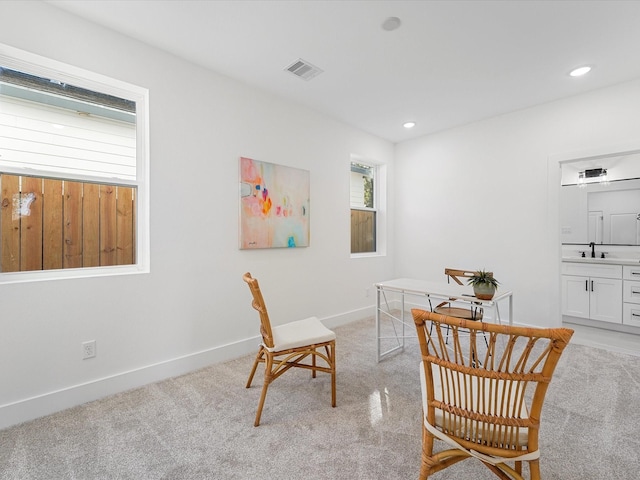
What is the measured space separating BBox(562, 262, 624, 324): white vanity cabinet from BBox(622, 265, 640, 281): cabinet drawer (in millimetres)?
41

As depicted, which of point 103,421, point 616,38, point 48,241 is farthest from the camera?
point 616,38

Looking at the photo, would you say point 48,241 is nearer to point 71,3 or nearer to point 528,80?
point 71,3

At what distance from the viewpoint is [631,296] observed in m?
3.43

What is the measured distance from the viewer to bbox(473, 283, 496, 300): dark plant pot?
7.19 feet

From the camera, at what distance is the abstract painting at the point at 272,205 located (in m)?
2.90

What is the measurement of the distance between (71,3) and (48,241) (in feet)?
5.10

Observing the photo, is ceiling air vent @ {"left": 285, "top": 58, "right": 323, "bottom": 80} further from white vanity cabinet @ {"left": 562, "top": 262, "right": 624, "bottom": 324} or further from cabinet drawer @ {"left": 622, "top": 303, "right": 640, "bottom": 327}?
cabinet drawer @ {"left": 622, "top": 303, "right": 640, "bottom": 327}

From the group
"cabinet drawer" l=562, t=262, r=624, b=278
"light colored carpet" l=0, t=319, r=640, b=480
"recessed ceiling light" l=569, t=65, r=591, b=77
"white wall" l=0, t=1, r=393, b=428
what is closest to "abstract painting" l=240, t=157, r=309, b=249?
"white wall" l=0, t=1, r=393, b=428

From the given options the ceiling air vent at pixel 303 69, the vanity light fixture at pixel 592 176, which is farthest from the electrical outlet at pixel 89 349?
the vanity light fixture at pixel 592 176

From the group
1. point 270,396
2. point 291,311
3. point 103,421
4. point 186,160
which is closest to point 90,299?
point 103,421

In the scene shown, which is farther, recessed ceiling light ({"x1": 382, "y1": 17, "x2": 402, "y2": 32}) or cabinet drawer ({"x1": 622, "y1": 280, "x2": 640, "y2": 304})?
cabinet drawer ({"x1": 622, "y1": 280, "x2": 640, "y2": 304})

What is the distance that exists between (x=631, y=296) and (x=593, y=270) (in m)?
0.42

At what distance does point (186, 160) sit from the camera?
99.3 inches

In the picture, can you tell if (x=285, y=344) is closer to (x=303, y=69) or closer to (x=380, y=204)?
(x=303, y=69)
